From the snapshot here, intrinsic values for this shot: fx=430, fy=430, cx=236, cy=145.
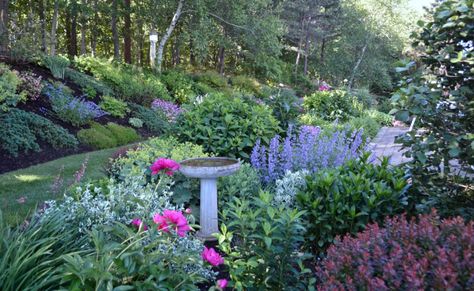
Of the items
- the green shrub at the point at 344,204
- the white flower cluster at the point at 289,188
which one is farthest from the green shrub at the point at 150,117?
the green shrub at the point at 344,204

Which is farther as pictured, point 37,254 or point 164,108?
point 164,108

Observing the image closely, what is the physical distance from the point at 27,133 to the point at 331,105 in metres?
7.94

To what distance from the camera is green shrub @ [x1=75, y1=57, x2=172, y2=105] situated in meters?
11.9

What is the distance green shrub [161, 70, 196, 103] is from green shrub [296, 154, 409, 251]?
11.0 m

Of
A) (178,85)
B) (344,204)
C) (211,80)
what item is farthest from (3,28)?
(344,204)

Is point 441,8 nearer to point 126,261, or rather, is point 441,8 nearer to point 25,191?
point 126,261

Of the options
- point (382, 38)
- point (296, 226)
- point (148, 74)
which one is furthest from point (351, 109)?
point (382, 38)

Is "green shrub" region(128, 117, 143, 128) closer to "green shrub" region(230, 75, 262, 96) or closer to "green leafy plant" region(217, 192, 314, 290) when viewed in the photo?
"green leafy plant" region(217, 192, 314, 290)

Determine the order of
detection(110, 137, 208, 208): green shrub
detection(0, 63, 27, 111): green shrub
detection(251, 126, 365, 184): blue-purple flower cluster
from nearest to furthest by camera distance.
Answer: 1. detection(110, 137, 208, 208): green shrub
2. detection(251, 126, 365, 184): blue-purple flower cluster
3. detection(0, 63, 27, 111): green shrub

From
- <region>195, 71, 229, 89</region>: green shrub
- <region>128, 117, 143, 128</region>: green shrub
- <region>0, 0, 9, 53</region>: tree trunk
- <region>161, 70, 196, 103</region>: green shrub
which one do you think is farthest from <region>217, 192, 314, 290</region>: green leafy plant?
<region>195, 71, 229, 89</region>: green shrub

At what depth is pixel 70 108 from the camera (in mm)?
8633

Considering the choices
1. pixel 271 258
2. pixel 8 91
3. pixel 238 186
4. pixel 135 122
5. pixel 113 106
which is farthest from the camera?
pixel 113 106

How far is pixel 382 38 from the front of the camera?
2542cm

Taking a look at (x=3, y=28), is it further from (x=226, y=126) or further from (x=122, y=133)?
(x=226, y=126)
